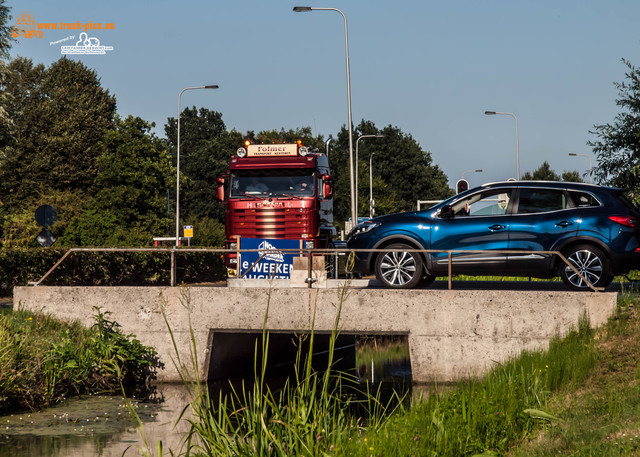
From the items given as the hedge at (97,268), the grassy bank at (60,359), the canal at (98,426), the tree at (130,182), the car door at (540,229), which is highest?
the tree at (130,182)

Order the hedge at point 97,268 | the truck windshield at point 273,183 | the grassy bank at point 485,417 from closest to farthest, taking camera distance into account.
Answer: the grassy bank at point 485,417 < the truck windshield at point 273,183 < the hedge at point 97,268

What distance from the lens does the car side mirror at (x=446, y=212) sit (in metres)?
14.2

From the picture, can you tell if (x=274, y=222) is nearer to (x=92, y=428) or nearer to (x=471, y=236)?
(x=471, y=236)

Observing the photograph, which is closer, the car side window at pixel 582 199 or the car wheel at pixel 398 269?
the car side window at pixel 582 199

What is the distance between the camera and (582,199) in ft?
45.4

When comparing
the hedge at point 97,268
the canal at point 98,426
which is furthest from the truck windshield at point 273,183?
the hedge at point 97,268

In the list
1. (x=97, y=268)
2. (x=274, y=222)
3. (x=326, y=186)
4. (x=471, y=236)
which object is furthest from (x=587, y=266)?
(x=97, y=268)

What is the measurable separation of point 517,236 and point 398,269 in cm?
207

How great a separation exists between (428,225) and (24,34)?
30.7 meters

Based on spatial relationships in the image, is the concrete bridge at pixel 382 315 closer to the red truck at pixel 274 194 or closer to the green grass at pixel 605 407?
the green grass at pixel 605 407

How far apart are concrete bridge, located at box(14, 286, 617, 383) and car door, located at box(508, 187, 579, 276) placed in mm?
469

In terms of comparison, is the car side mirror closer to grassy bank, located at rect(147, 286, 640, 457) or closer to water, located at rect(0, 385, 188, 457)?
grassy bank, located at rect(147, 286, 640, 457)

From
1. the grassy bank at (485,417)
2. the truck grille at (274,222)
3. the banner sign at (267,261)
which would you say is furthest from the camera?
the truck grille at (274,222)

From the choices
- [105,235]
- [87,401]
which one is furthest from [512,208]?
[105,235]
